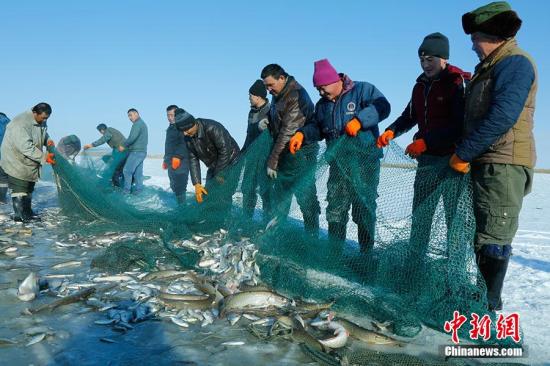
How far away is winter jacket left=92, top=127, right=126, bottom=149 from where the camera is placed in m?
12.7

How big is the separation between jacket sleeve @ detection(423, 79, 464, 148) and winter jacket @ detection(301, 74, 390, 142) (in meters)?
0.76

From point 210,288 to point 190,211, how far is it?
250 centimetres

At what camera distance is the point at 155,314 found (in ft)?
13.5

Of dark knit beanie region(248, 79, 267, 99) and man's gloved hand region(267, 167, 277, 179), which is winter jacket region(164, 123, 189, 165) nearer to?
dark knit beanie region(248, 79, 267, 99)

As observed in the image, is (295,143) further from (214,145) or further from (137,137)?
(137,137)

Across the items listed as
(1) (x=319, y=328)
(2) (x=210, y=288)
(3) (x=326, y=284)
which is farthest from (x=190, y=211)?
(1) (x=319, y=328)

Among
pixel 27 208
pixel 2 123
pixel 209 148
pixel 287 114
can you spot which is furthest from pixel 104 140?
pixel 287 114

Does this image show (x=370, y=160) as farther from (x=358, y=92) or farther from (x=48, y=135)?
(x=48, y=135)

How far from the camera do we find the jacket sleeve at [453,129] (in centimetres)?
425

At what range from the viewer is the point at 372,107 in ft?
16.3

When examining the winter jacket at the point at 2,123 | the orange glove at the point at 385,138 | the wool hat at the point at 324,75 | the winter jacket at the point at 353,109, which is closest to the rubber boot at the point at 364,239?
the orange glove at the point at 385,138

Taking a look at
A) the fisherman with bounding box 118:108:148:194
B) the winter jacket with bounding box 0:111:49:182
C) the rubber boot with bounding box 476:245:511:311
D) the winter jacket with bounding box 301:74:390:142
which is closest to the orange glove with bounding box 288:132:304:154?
the winter jacket with bounding box 301:74:390:142

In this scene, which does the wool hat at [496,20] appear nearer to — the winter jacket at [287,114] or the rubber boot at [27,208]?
the winter jacket at [287,114]

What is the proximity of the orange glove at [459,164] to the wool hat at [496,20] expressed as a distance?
41.4 inches
